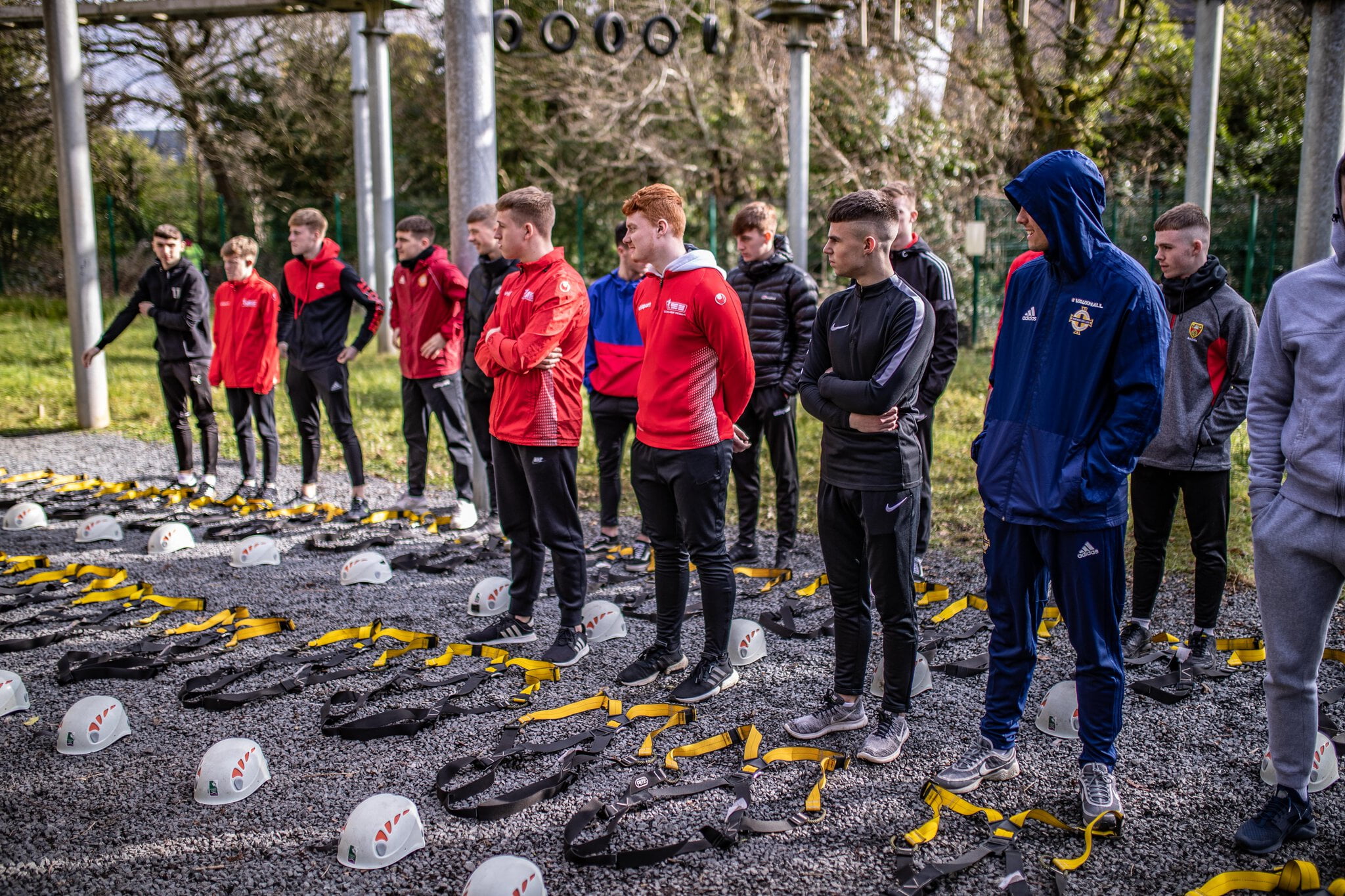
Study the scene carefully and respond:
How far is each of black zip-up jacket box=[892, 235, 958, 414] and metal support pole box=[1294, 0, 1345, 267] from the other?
126 inches

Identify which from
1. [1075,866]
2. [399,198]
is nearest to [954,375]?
[1075,866]

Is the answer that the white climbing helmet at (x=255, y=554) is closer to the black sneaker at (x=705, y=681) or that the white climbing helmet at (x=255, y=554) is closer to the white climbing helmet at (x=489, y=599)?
the white climbing helmet at (x=489, y=599)

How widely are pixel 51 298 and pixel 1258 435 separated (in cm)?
2814

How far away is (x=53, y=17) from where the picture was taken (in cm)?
1198

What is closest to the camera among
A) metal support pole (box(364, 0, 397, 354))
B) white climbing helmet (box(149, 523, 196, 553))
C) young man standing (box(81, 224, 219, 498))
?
white climbing helmet (box(149, 523, 196, 553))

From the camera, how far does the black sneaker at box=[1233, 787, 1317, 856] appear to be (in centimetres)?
344

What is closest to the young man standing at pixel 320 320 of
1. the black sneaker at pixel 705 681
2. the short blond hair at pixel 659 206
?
the short blond hair at pixel 659 206

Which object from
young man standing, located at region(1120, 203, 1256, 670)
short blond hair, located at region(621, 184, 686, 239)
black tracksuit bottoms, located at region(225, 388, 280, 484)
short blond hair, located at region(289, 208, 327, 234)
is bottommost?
black tracksuit bottoms, located at region(225, 388, 280, 484)

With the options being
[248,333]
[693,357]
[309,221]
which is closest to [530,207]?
[693,357]

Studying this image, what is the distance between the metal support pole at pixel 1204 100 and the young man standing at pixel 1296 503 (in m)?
6.13

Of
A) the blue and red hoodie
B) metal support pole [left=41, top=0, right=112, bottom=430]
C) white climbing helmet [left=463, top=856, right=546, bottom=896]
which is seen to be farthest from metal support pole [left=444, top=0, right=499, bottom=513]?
metal support pole [left=41, top=0, right=112, bottom=430]

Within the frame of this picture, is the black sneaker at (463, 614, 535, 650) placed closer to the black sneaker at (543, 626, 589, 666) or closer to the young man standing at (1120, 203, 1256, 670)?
the black sneaker at (543, 626, 589, 666)

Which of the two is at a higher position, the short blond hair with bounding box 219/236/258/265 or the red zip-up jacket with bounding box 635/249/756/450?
the short blond hair with bounding box 219/236/258/265

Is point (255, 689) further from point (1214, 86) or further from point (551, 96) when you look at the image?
point (551, 96)
